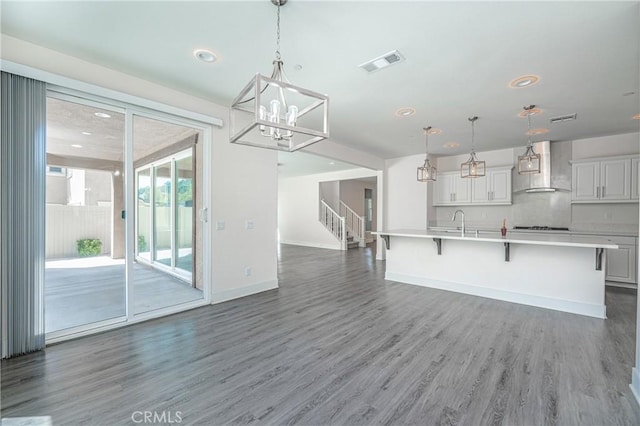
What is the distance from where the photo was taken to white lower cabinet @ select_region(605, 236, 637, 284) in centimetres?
492

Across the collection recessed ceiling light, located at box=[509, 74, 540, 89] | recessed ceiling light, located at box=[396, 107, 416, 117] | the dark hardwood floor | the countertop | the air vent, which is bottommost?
the dark hardwood floor

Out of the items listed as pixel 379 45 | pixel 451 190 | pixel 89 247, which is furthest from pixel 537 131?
pixel 89 247

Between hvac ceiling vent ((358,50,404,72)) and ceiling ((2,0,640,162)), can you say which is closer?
ceiling ((2,0,640,162))

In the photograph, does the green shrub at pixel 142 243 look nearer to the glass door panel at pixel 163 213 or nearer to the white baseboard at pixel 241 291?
the glass door panel at pixel 163 213

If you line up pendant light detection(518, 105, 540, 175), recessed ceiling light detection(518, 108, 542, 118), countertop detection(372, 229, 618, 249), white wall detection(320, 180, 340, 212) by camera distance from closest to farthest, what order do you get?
countertop detection(372, 229, 618, 249) → pendant light detection(518, 105, 540, 175) → recessed ceiling light detection(518, 108, 542, 118) → white wall detection(320, 180, 340, 212)

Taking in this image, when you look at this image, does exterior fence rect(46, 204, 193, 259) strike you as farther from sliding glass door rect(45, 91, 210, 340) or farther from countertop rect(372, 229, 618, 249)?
countertop rect(372, 229, 618, 249)

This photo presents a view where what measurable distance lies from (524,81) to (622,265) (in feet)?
14.1

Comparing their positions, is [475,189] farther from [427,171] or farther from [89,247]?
[89,247]

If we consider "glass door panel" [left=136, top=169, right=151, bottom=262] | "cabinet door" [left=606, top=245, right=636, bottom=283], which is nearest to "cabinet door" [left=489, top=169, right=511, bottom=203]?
"cabinet door" [left=606, top=245, right=636, bottom=283]

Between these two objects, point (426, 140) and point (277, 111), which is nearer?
point (277, 111)

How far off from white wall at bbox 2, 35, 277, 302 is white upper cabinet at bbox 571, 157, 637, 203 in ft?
19.8

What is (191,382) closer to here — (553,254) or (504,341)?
(504,341)

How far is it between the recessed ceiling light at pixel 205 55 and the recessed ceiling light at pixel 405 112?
8.88 ft

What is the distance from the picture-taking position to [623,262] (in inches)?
197
